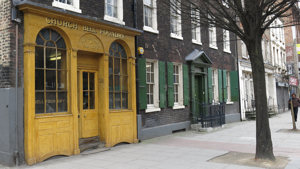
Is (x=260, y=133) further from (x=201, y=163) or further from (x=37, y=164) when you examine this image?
(x=37, y=164)

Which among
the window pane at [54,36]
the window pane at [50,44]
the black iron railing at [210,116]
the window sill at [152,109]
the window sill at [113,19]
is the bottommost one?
the black iron railing at [210,116]

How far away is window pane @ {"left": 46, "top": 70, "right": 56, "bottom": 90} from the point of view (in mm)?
7875

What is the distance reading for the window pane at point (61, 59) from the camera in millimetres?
8266

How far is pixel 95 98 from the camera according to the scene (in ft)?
31.7

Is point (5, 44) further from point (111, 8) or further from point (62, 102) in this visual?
point (111, 8)

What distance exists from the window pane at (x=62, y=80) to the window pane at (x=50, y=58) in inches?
11.6

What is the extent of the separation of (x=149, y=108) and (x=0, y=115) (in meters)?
5.77

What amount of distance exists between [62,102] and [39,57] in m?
1.43

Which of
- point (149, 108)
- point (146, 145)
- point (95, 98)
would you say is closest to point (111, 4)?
point (95, 98)

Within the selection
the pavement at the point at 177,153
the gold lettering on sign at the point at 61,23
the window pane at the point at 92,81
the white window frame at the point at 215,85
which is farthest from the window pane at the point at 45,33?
the white window frame at the point at 215,85

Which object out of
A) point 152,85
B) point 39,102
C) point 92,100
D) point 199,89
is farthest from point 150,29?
point 39,102

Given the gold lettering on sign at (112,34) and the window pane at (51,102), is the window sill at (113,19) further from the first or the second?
the window pane at (51,102)

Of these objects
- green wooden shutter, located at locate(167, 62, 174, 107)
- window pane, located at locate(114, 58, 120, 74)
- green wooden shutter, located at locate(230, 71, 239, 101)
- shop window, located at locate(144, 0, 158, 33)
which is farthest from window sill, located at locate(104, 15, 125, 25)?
green wooden shutter, located at locate(230, 71, 239, 101)

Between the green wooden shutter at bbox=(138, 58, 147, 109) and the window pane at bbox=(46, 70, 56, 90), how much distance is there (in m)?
3.75
